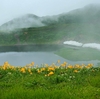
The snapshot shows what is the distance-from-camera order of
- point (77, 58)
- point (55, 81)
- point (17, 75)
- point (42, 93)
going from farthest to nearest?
point (77, 58), point (17, 75), point (55, 81), point (42, 93)

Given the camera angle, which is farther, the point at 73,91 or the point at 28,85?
the point at 28,85

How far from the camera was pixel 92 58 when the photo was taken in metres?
149

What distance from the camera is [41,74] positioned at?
10742 mm

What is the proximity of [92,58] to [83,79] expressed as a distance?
14245cm

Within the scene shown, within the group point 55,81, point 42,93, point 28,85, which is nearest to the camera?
point 42,93

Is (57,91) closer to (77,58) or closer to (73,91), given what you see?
(73,91)

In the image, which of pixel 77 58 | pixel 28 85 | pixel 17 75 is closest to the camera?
pixel 28 85

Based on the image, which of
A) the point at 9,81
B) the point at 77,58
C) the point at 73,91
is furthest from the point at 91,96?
the point at 77,58

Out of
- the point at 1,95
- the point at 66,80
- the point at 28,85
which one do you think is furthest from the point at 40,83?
the point at 1,95

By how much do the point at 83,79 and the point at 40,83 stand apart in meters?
2.04

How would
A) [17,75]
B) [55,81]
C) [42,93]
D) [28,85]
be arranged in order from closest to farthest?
[42,93] < [28,85] < [55,81] < [17,75]

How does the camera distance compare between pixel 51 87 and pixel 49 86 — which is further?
pixel 49 86

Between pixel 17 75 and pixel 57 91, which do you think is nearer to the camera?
pixel 57 91

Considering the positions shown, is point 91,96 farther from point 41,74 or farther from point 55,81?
point 41,74
